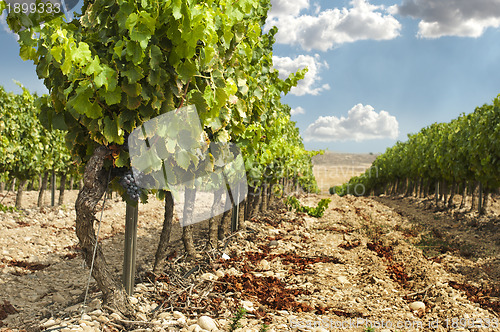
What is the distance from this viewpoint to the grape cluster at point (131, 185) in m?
3.82

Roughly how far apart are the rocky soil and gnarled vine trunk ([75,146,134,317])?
0.15 m

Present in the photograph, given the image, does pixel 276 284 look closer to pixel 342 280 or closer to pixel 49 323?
pixel 342 280

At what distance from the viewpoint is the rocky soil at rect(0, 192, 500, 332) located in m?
4.05

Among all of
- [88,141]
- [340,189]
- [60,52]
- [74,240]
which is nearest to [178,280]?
[88,141]

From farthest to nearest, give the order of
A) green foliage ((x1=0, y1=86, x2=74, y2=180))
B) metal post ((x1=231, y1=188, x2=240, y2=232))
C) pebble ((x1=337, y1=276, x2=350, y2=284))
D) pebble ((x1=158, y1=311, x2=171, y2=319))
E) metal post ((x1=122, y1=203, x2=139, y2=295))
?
green foliage ((x1=0, y1=86, x2=74, y2=180)) → metal post ((x1=231, y1=188, x2=240, y2=232)) → pebble ((x1=337, y1=276, x2=350, y2=284)) → metal post ((x1=122, y1=203, x2=139, y2=295)) → pebble ((x1=158, y1=311, x2=171, y2=319))

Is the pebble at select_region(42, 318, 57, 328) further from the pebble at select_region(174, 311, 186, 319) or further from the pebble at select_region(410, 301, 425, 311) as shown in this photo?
the pebble at select_region(410, 301, 425, 311)

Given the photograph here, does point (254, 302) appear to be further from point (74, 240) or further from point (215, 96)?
point (74, 240)

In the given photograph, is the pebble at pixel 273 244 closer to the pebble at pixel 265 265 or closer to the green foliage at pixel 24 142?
the pebble at pixel 265 265

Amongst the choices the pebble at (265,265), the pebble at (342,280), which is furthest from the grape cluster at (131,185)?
the pebble at (342,280)

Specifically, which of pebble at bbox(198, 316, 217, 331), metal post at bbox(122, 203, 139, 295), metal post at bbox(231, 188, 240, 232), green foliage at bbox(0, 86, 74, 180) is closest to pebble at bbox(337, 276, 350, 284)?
pebble at bbox(198, 316, 217, 331)

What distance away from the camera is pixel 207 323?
12.4ft

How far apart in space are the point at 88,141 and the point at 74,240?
21.2ft

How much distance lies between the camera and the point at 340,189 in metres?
50.9

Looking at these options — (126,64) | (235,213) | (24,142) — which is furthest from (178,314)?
(24,142)
